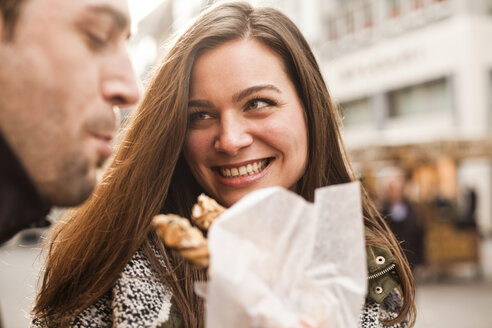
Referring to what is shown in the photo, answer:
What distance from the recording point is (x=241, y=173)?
1.80m

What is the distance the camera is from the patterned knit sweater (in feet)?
4.98

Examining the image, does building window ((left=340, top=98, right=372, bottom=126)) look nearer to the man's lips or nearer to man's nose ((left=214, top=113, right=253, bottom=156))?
man's nose ((left=214, top=113, right=253, bottom=156))

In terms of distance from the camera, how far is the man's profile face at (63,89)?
90 cm

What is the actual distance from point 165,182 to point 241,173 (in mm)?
257

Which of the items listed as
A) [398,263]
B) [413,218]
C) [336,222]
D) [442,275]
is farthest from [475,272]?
[336,222]

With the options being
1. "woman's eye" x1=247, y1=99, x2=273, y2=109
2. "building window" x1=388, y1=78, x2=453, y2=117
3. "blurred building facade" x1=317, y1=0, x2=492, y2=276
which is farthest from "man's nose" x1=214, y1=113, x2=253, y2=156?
"building window" x1=388, y1=78, x2=453, y2=117

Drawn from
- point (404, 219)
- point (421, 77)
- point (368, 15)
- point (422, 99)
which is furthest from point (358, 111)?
point (404, 219)

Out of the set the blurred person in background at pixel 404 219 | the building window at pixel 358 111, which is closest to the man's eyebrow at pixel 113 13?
the blurred person in background at pixel 404 219

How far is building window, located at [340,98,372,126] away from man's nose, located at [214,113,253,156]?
22286 millimetres

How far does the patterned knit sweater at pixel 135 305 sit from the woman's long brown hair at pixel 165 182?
3 centimetres

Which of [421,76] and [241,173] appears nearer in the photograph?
[241,173]

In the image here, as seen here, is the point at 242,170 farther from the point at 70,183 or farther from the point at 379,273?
the point at 70,183

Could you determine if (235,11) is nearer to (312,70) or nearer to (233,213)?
(312,70)

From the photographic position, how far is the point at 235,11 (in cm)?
203
